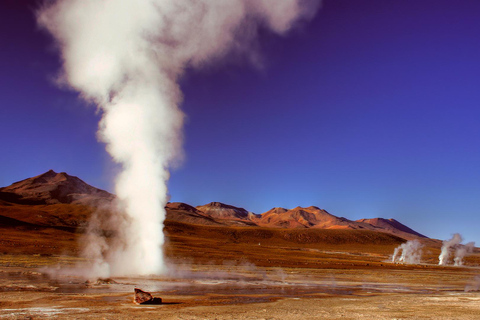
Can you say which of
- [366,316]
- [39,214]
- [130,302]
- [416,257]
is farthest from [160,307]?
[39,214]

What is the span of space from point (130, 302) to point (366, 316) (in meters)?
12.2

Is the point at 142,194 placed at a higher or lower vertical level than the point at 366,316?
higher

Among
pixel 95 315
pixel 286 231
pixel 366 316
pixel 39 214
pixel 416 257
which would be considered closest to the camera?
pixel 95 315

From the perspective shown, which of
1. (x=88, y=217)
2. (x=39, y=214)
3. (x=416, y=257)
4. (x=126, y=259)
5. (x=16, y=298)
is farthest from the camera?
(x=88, y=217)

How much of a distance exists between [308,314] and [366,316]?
276cm

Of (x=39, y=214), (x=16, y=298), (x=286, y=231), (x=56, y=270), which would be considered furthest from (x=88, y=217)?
(x=16, y=298)

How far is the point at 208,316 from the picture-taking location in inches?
611

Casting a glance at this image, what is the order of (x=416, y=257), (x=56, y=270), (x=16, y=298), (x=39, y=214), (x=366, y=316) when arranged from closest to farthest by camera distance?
1. (x=366, y=316)
2. (x=16, y=298)
3. (x=56, y=270)
4. (x=416, y=257)
5. (x=39, y=214)

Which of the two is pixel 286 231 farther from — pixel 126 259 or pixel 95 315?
pixel 95 315

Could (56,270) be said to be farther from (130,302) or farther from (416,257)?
(416,257)

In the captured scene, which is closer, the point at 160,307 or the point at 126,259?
the point at 160,307

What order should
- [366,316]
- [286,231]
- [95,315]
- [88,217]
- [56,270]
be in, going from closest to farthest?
[95,315]
[366,316]
[56,270]
[88,217]
[286,231]

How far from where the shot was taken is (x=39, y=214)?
119250 millimetres

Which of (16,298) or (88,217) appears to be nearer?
(16,298)
